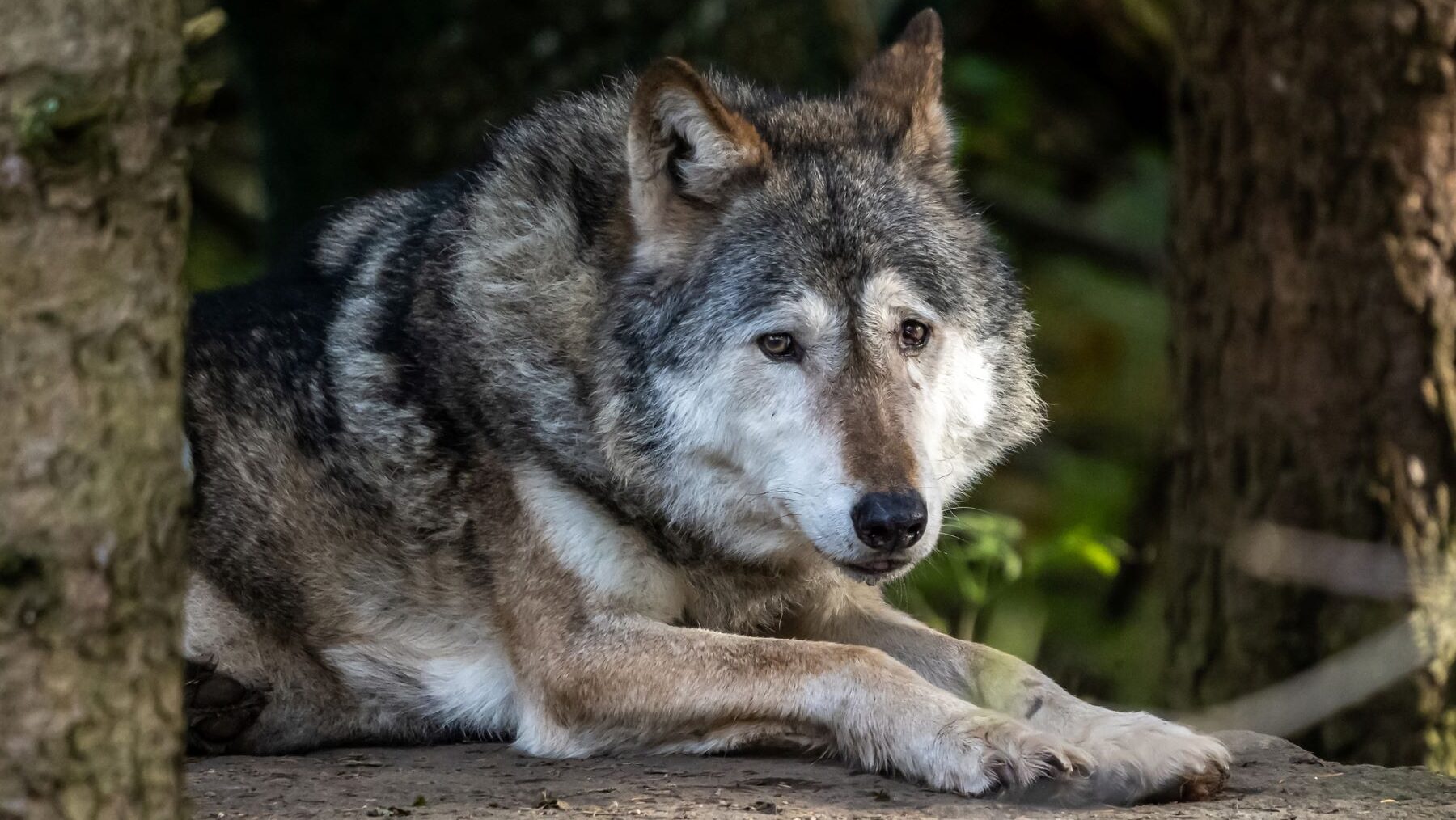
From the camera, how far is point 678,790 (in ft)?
12.8

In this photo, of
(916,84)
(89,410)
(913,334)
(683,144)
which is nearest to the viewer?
(89,410)

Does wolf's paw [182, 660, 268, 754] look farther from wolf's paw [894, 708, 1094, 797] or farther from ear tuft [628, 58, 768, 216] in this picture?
wolf's paw [894, 708, 1094, 797]

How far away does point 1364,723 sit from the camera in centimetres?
632

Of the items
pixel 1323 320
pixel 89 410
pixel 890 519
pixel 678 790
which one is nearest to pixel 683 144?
pixel 890 519

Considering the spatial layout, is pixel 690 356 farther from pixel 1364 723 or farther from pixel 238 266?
pixel 238 266

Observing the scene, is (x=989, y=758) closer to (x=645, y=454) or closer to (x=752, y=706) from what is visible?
(x=752, y=706)

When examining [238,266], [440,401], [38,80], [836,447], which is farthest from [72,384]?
[238,266]

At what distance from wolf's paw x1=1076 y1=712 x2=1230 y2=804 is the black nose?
27.5 inches

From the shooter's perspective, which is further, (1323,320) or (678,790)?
(1323,320)

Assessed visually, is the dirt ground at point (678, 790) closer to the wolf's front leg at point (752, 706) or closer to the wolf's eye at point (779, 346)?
the wolf's front leg at point (752, 706)

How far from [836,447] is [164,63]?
2132mm

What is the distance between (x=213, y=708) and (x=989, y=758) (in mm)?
2353

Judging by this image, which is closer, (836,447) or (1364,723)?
(836,447)

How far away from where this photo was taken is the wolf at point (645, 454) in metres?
4.15
